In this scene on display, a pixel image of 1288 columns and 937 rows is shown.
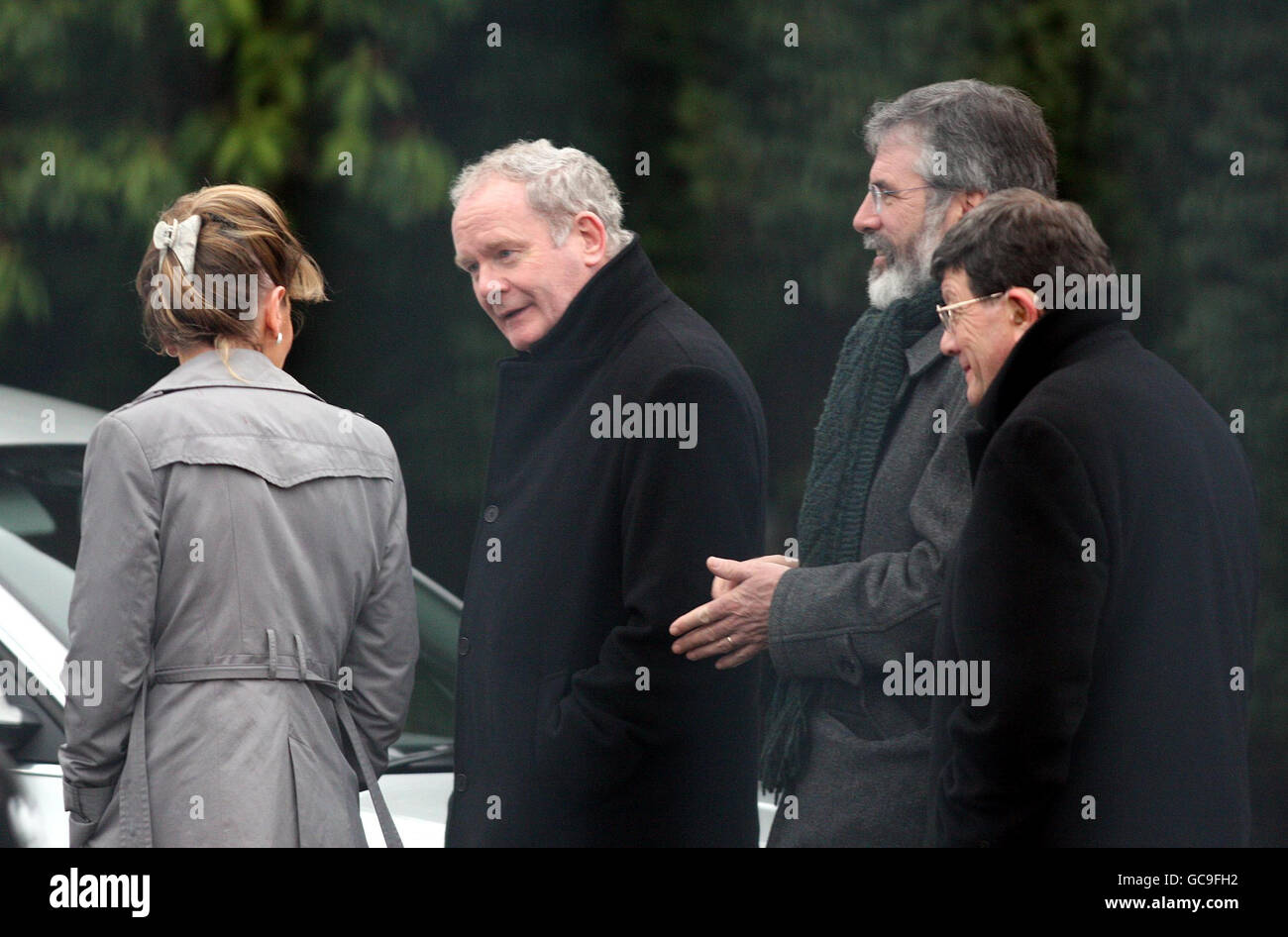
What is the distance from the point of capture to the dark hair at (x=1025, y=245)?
2191 mm

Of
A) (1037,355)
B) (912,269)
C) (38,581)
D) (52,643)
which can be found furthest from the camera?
(38,581)

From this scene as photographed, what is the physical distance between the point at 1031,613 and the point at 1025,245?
47 centimetres

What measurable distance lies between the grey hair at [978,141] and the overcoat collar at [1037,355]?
1.23 ft

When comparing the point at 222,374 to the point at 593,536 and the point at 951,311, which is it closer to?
the point at 593,536

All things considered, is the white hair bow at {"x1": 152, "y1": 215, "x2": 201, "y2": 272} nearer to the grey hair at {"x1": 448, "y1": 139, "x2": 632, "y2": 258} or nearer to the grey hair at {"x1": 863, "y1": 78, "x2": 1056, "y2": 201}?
the grey hair at {"x1": 448, "y1": 139, "x2": 632, "y2": 258}

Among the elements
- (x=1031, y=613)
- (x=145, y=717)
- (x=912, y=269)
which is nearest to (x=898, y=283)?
(x=912, y=269)

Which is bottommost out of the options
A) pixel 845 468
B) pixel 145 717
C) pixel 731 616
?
pixel 145 717

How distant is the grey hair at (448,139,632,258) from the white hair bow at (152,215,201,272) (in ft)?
1.41

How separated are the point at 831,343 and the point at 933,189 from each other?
1894mm

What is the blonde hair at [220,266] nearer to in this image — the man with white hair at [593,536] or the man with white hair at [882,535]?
the man with white hair at [593,536]

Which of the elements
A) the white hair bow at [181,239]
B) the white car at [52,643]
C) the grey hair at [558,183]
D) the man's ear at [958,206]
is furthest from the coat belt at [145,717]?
the man's ear at [958,206]

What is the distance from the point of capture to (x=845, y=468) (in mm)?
2498

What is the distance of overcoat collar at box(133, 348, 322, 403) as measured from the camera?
2.40m
